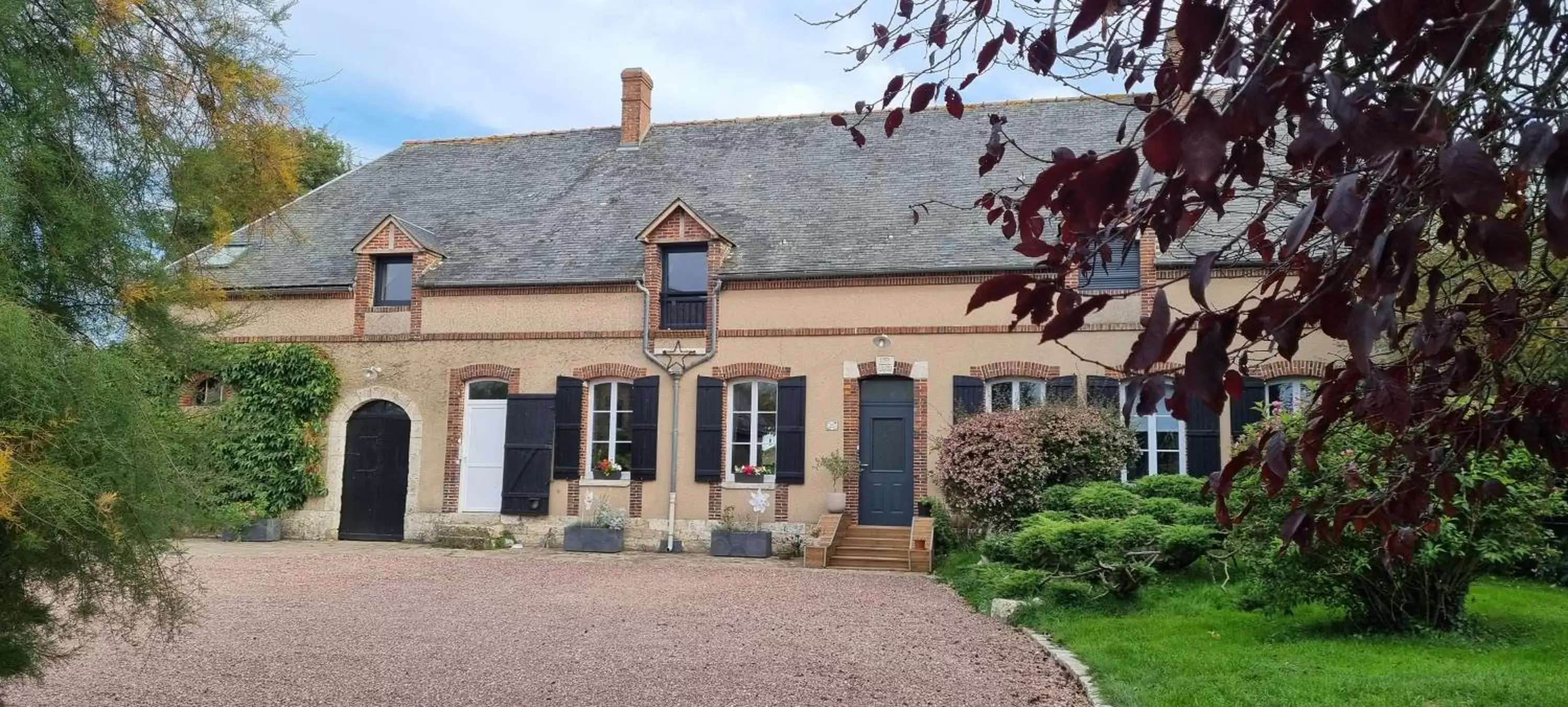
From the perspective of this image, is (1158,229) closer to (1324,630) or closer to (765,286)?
(1324,630)

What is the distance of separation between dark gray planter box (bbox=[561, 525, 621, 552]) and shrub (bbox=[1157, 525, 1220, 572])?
298 inches

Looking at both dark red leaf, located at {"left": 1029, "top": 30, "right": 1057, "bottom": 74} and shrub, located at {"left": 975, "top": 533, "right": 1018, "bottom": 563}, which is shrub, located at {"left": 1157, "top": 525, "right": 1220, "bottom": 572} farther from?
dark red leaf, located at {"left": 1029, "top": 30, "right": 1057, "bottom": 74}

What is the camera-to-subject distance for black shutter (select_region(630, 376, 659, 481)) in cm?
1491

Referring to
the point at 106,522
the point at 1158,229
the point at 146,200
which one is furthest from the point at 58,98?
the point at 1158,229

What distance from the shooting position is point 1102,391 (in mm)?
13781

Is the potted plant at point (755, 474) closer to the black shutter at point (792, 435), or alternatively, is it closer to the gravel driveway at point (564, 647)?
the black shutter at point (792, 435)

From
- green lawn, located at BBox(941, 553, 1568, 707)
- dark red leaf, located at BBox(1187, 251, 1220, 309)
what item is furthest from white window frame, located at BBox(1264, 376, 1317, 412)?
dark red leaf, located at BBox(1187, 251, 1220, 309)

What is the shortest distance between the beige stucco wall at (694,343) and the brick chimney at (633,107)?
14.9 ft

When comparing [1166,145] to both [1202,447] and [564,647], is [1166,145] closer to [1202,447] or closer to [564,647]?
[564,647]

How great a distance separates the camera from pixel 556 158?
742 inches

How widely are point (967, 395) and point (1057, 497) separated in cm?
243

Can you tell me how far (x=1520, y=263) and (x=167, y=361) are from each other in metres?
5.23

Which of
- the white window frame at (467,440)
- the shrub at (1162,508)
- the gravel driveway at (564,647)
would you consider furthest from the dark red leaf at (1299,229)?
the white window frame at (467,440)

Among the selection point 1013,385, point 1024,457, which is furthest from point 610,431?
point 1024,457
